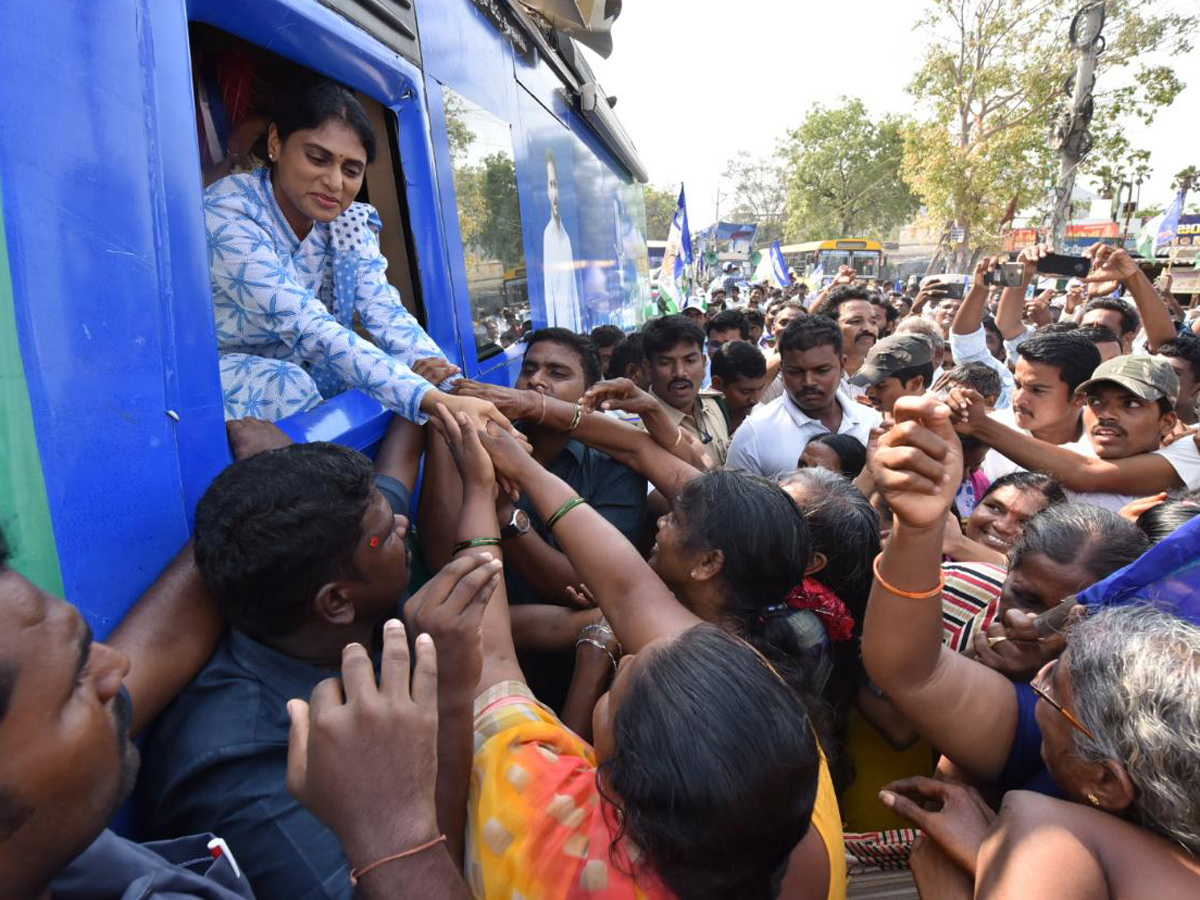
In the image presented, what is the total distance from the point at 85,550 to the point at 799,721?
1.08 m

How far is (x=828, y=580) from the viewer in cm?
196

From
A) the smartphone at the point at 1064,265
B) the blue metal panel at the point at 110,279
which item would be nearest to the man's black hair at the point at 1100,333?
the smartphone at the point at 1064,265

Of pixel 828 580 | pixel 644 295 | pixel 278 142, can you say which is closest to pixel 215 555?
pixel 278 142

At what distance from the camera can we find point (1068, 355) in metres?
3.22

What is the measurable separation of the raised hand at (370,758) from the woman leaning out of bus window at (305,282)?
943 mm

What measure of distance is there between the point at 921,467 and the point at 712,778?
641 mm

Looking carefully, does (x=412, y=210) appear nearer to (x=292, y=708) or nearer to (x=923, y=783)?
(x=292, y=708)

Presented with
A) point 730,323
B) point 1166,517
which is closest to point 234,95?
point 1166,517

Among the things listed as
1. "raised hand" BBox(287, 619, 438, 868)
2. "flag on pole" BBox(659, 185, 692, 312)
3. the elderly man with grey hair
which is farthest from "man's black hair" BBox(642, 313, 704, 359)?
"flag on pole" BBox(659, 185, 692, 312)

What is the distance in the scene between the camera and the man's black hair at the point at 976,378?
3.57m

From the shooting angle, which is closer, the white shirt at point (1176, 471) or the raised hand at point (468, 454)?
the raised hand at point (468, 454)

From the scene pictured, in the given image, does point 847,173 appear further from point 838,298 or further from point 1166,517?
point 1166,517

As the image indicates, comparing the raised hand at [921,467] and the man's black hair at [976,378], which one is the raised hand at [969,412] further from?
the raised hand at [921,467]

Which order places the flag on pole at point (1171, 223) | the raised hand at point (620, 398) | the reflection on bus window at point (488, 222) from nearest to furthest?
the raised hand at point (620, 398) → the reflection on bus window at point (488, 222) → the flag on pole at point (1171, 223)
